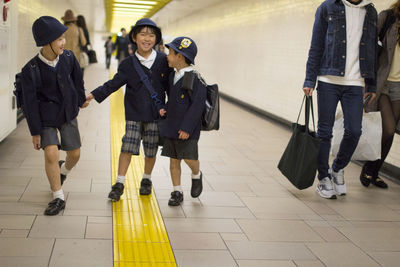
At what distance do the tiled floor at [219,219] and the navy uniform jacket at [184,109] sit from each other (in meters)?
0.60

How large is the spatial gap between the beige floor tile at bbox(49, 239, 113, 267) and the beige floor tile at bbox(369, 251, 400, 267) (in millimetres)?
1600

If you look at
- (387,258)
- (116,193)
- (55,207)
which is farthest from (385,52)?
(55,207)

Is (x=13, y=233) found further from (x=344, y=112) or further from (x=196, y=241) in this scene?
(x=344, y=112)

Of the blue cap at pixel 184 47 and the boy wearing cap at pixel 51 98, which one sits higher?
the blue cap at pixel 184 47

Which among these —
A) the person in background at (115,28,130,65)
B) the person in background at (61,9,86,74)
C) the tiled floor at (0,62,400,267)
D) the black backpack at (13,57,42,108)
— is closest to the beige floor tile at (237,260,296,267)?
the tiled floor at (0,62,400,267)

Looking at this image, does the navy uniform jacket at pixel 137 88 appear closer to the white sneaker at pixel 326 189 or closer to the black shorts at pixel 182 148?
the black shorts at pixel 182 148

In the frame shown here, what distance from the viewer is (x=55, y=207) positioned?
3400 millimetres

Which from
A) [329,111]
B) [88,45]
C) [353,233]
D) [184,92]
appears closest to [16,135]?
[88,45]

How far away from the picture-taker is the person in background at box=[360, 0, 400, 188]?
14.2 ft

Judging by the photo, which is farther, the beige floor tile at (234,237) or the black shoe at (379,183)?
the black shoe at (379,183)

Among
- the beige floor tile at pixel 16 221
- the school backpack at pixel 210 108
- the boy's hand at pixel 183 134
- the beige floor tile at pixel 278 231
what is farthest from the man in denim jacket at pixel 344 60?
the beige floor tile at pixel 16 221

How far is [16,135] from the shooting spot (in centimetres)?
615

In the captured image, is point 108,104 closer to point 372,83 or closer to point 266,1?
point 266,1

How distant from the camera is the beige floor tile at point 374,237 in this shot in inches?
126
